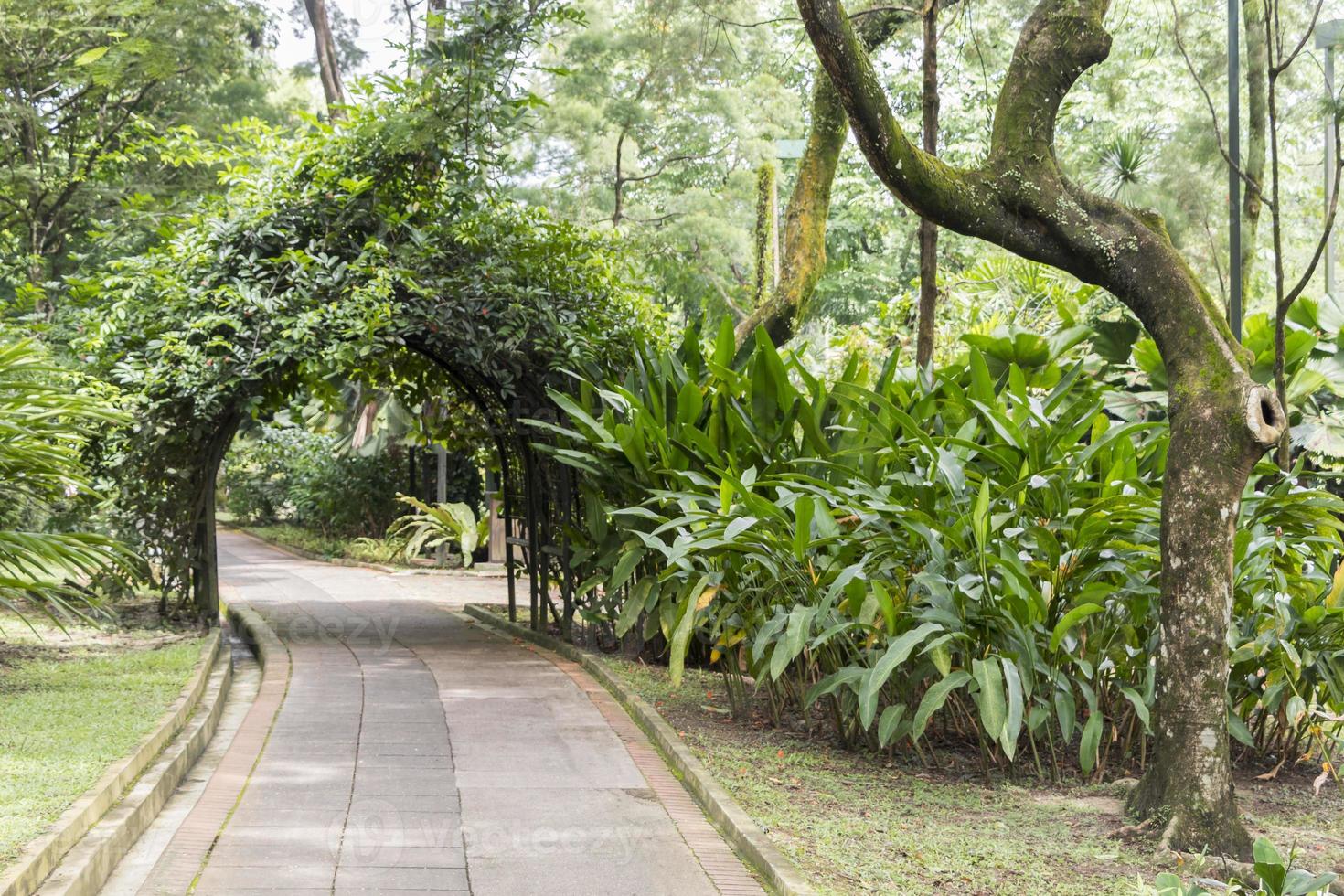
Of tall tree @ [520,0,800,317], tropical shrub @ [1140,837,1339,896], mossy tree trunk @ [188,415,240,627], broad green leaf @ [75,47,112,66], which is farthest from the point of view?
tall tree @ [520,0,800,317]

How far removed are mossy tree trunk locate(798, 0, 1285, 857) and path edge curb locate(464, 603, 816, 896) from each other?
149cm

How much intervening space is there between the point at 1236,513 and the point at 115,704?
18.2 ft

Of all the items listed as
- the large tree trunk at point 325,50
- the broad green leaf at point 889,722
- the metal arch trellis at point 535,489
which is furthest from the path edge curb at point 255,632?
the large tree trunk at point 325,50

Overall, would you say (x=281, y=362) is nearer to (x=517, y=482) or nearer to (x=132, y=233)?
(x=517, y=482)

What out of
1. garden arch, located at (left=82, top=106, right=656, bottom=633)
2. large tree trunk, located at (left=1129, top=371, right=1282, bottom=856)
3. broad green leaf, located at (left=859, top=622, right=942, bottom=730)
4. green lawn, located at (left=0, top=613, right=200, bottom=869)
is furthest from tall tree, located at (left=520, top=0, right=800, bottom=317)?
large tree trunk, located at (left=1129, top=371, right=1282, bottom=856)

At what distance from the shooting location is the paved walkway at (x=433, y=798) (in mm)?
4449

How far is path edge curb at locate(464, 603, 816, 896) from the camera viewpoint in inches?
170

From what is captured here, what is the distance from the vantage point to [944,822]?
5.04m

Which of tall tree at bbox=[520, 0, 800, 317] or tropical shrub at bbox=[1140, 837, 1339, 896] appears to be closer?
tropical shrub at bbox=[1140, 837, 1339, 896]

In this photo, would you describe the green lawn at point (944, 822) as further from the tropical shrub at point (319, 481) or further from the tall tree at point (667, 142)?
the tropical shrub at point (319, 481)

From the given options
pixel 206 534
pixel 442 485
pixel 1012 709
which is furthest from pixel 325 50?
pixel 1012 709

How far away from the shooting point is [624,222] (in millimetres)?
20969

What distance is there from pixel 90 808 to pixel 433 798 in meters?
1.39

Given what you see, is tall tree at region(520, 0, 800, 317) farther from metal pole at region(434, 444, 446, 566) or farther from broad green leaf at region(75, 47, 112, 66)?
broad green leaf at region(75, 47, 112, 66)
